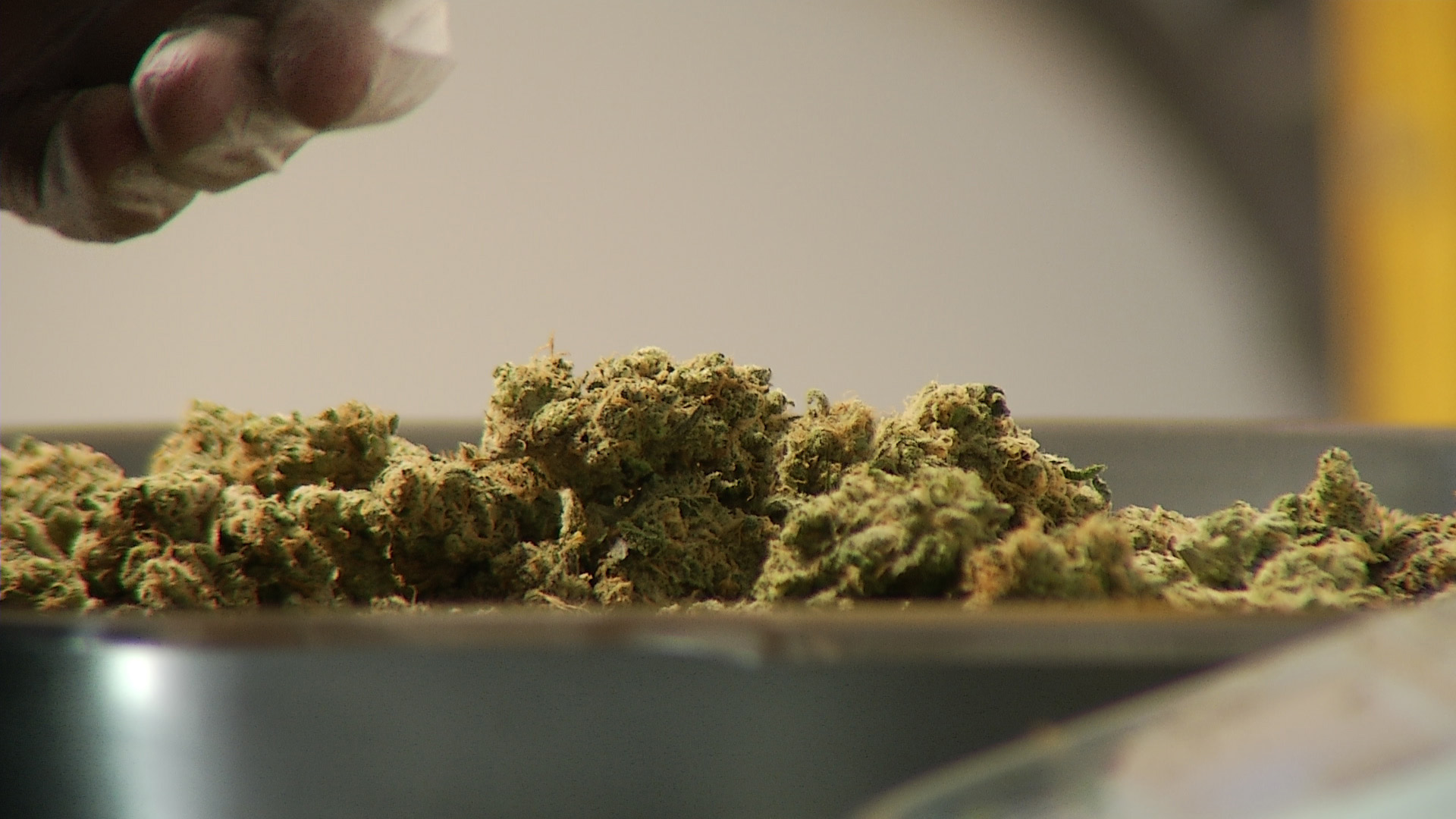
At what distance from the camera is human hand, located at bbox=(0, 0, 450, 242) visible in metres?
0.35

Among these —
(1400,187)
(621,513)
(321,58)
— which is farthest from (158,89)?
(1400,187)

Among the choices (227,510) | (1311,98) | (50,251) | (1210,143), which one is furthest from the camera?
(1210,143)

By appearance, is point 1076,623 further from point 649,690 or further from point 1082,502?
point 1082,502

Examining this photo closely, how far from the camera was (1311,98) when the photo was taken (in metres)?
1.97

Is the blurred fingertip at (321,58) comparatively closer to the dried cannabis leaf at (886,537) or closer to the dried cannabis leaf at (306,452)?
the dried cannabis leaf at (306,452)

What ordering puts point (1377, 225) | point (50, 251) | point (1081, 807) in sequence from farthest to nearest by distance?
point (1377, 225) < point (50, 251) < point (1081, 807)

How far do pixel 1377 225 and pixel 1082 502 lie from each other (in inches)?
59.2

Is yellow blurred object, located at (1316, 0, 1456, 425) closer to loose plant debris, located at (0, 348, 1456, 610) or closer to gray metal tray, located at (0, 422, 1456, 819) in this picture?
loose plant debris, located at (0, 348, 1456, 610)

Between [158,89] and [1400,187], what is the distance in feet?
5.30

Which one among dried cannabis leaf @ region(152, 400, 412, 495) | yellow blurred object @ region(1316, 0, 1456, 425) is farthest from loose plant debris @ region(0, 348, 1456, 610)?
yellow blurred object @ region(1316, 0, 1456, 425)

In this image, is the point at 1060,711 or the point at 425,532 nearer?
the point at 1060,711

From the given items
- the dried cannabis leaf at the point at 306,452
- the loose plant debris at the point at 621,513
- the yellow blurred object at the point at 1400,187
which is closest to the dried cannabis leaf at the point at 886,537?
the loose plant debris at the point at 621,513

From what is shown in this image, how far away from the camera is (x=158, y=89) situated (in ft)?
1.13

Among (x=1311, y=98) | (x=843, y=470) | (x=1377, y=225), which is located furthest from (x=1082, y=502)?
(x=1311, y=98)
